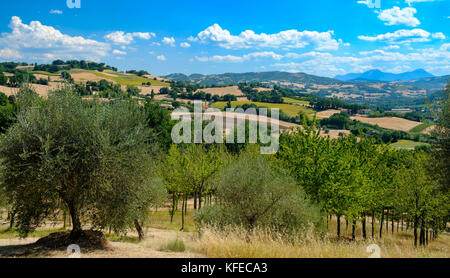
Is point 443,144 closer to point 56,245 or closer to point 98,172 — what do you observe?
point 98,172

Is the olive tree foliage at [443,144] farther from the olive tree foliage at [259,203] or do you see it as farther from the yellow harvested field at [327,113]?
the yellow harvested field at [327,113]

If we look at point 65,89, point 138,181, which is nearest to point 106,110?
point 65,89

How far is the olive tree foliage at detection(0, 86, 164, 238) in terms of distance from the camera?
1236cm

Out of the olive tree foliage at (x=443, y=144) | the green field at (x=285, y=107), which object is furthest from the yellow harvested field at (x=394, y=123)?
the olive tree foliage at (x=443, y=144)

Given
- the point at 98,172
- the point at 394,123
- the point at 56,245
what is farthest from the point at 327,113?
the point at 56,245

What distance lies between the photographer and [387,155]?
36531 millimetres

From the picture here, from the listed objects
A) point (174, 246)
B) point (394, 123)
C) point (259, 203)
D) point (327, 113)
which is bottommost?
point (394, 123)

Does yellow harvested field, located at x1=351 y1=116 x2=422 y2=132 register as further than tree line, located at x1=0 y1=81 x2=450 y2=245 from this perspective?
Yes

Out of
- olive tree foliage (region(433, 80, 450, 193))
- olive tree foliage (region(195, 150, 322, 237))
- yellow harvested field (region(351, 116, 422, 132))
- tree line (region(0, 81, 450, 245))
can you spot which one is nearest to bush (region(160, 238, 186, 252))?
tree line (region(0, 81, 450, 245))

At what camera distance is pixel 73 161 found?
1240cm

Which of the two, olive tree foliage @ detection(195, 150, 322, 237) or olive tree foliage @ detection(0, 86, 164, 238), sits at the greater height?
olive tree foliage @ detection(0, 86, 164, 238)

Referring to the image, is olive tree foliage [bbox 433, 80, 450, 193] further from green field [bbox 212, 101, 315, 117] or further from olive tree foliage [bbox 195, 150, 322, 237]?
green field [bbox 212, 101, 315, 117]
